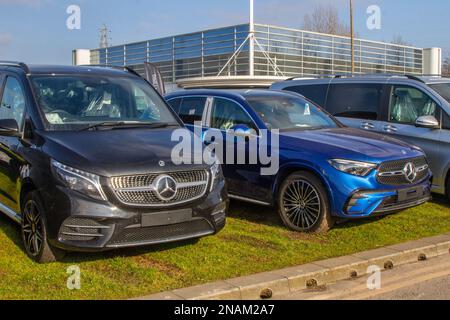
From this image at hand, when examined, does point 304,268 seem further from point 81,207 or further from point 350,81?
point 350,81

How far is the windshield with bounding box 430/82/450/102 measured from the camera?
27.3 feet

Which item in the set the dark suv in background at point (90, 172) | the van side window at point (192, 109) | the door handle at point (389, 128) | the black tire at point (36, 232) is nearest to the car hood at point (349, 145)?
the dark suv in background at point (90, 172)

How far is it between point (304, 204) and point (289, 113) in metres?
1.61

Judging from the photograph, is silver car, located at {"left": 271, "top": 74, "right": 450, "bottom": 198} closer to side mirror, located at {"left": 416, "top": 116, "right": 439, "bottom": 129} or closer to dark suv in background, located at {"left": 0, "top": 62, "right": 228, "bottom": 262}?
side mirror, located at {"left": 416, "top": 116, "right": 439, "bottom": 129}

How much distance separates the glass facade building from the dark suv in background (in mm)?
29554

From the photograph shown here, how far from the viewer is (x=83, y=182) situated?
4.79 metres

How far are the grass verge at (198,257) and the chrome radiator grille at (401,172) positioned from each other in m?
0.65

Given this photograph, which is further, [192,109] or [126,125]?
[192,109]

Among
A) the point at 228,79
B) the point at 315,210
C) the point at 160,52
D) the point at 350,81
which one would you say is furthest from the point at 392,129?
the point at 160,52

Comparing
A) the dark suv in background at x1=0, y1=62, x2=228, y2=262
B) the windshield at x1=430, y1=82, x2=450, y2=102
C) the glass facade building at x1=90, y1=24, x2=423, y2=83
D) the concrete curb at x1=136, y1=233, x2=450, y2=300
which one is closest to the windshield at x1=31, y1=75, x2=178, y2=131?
the dark suv in background at x1=0, y1=62, x2=228, y2=262

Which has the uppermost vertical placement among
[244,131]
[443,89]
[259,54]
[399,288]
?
[259,54]

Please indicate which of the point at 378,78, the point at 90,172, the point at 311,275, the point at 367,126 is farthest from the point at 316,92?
the point at 90,172

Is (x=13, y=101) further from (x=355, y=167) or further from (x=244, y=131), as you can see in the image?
(x=355, y=167)

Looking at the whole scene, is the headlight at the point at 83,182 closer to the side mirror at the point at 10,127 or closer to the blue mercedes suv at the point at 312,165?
the side mirror at the point at 10,127
